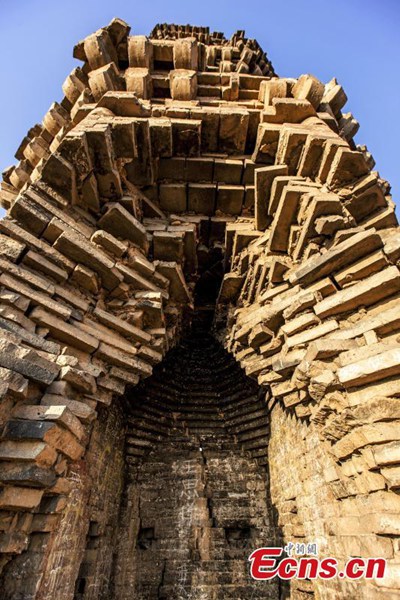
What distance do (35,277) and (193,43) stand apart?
6113 millimetres

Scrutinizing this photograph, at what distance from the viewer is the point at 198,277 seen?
254 inches

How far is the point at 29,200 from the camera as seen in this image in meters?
4.21

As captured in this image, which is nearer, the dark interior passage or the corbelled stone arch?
the corbelled stone arch

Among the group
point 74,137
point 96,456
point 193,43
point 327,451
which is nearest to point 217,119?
point 193,43

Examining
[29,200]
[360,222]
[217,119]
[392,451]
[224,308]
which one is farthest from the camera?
[224,308]

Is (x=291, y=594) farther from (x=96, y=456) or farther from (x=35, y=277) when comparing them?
(x=35, y=277)

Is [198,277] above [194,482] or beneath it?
above

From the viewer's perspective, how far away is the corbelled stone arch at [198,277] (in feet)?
10.1

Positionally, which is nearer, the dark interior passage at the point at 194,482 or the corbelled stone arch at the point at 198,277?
the corbelled stone arch at the point at 198,277

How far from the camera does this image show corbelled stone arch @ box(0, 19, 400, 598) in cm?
307

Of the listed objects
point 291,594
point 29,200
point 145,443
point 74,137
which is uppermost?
point 74,137

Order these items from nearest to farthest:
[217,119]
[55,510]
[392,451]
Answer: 1. [392,451]
2. [55,510]
3. [217,119]

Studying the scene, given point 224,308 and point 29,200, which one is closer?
point 29,200

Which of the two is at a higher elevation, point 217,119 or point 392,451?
point 217,119
